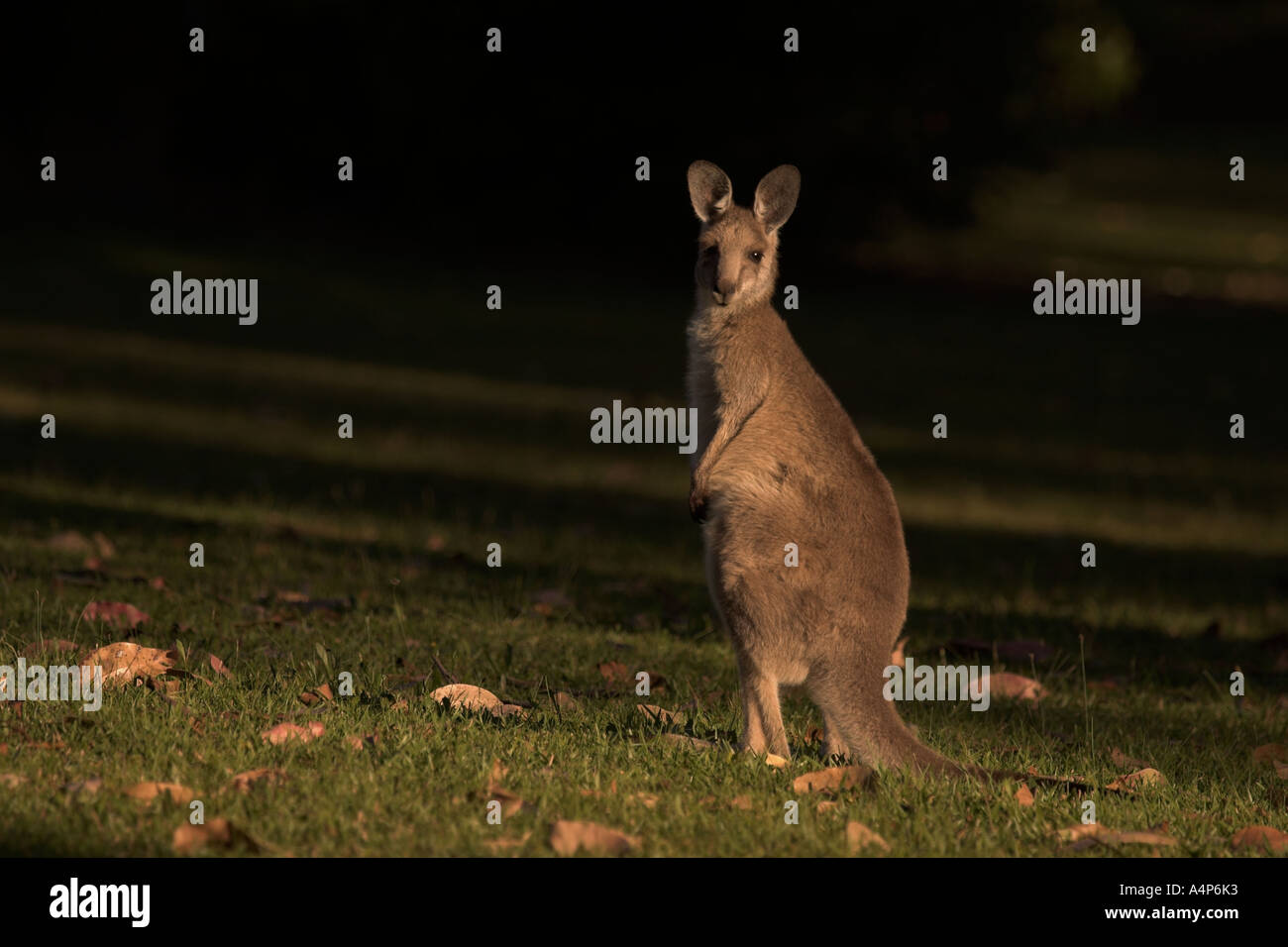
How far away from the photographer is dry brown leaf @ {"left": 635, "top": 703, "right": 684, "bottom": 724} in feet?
19.0

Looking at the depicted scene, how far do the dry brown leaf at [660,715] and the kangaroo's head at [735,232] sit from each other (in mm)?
1465

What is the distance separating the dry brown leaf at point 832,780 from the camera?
4.91m

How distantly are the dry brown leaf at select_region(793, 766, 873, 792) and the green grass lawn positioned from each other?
0.06 m

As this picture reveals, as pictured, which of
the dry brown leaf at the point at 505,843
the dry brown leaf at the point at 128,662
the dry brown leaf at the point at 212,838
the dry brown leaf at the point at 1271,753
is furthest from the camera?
the dry brown leaf at the point at 1271,753

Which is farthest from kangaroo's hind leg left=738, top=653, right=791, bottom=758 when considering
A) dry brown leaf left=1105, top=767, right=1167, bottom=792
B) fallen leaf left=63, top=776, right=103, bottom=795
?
fallen leaf left=63, top=776, right=103, bottom=795

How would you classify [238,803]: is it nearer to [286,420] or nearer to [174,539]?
[174,539]

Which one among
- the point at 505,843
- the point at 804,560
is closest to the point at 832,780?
the point at 804,560

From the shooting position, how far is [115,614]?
7.00 meters

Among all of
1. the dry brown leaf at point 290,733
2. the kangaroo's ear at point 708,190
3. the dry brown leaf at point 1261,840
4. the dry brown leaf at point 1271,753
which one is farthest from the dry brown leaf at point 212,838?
the dry brown leaf at point 1271,753

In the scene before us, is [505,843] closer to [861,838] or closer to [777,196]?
[861,838]

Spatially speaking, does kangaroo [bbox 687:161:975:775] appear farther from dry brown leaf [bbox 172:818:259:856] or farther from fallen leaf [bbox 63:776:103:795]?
fallen leaf [bbox 63:776:103:795]

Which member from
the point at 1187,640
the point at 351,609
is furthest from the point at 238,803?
the point at 1187,640

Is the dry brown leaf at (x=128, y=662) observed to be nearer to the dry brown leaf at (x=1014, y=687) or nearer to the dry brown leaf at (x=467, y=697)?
the dry brown leaf at (x=467, y=697)

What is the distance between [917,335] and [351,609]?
716 inches
